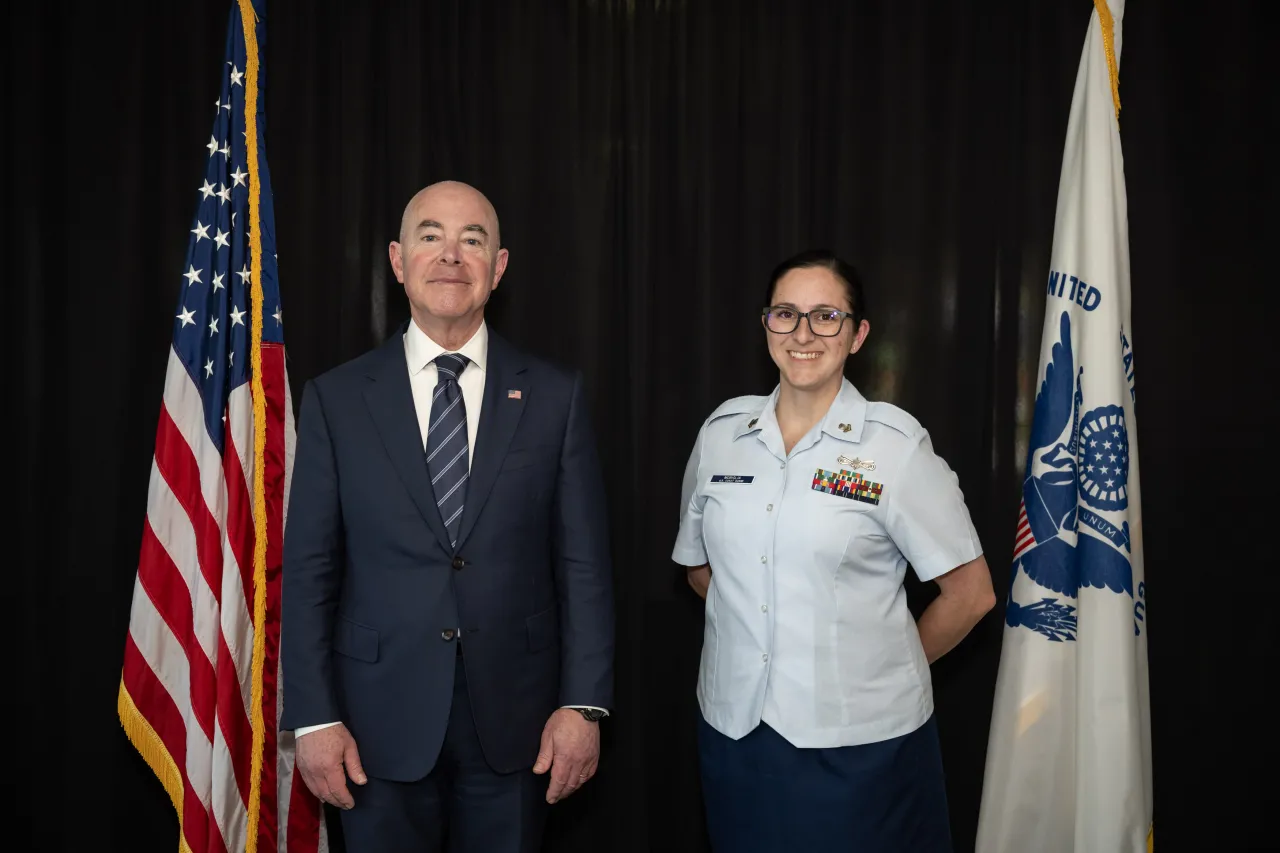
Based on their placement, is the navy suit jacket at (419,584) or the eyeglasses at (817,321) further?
the eyeglasses at (817,321)

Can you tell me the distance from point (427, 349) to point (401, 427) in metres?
0.19

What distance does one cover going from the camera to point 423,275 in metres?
1.79

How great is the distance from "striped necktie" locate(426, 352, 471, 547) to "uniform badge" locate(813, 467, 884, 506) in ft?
2.27

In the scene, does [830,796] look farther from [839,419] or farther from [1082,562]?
[1082,562]

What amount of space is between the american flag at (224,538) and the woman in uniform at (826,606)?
112cm

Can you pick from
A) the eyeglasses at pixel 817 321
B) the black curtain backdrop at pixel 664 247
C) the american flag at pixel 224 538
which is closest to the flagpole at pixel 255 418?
the american flag at pixel 224 538

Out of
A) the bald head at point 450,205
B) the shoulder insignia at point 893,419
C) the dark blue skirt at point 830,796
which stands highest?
the bald head at point 450,205

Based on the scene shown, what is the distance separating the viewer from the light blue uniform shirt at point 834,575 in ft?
5.62

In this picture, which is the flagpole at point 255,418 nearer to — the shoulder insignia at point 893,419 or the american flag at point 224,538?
the american flag at point 224,538

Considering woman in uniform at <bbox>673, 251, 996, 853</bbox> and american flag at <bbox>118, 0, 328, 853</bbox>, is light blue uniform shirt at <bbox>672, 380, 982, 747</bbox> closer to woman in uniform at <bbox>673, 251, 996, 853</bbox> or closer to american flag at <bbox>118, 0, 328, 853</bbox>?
woman in uniform at <bbox>673, 251, 996, 853</bbox>

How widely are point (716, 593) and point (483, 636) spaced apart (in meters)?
0.50

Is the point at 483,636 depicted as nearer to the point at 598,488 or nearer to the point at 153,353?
the point at 598,488

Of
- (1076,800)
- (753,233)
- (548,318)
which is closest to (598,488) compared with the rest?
(548,318)

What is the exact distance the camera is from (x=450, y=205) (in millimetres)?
1825
